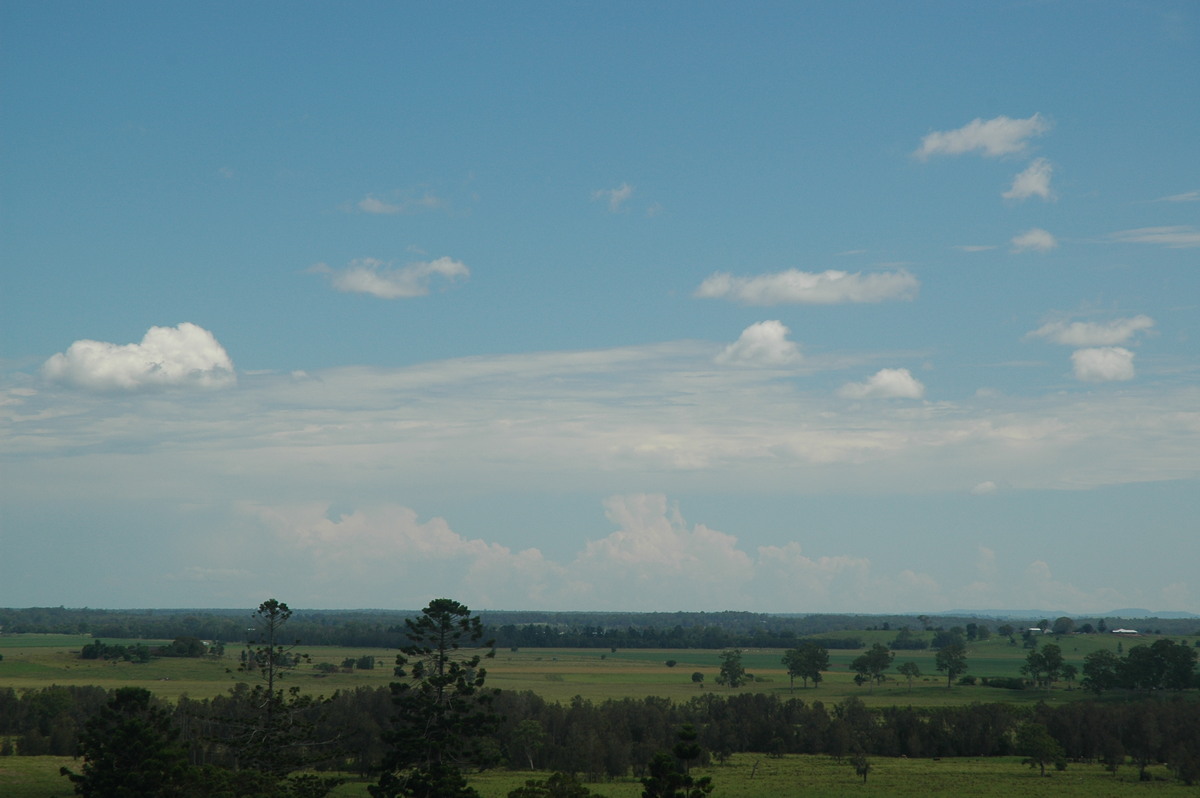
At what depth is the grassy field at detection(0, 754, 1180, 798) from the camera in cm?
10981

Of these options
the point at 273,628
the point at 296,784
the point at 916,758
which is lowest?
the point at 916,758

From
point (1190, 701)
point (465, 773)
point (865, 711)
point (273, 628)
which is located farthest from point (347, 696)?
point (1190, 701)

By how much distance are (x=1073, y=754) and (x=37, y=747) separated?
132506 millimetres

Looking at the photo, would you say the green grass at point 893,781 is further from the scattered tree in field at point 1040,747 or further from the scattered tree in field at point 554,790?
the scattered tree in field at point 554,790

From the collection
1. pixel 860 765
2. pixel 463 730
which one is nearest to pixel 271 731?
pixel 463 730

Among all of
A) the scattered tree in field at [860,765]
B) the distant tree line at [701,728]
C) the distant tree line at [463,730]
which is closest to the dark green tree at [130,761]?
the distant tree line at [463,730]

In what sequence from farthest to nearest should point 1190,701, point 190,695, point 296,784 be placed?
point 190,695, point 1190,701, point 296,784

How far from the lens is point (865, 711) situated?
534 ft

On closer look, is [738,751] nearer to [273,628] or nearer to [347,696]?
[347,696]

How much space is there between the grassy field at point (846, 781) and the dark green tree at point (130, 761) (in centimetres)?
3486

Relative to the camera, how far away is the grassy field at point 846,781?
109812mm

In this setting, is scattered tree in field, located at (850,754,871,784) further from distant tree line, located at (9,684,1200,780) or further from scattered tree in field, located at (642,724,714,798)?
scattered tree in field, located at (642,724,714,798)

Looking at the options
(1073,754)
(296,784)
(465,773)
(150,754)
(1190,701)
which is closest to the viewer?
(150,754)

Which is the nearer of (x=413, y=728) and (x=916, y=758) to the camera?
(x=413, y=728)
